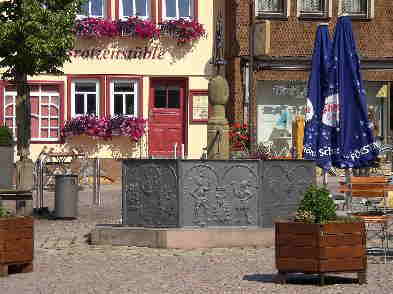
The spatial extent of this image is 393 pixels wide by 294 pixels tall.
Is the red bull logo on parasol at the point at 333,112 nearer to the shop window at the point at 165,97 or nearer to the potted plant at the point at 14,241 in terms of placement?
the potted plant at the point at 14,241

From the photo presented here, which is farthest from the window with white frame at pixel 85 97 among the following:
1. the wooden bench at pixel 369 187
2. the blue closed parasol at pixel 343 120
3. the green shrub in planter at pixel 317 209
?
the green shrub in planter at pixel 317 209

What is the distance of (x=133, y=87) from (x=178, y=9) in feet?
8.12

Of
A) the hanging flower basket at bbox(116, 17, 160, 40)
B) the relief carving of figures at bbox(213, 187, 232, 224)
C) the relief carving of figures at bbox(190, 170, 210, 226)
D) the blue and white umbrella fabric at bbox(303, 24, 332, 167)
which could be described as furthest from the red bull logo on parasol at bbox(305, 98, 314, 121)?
the hanging flower basket at bbox(116, 17, 160, 40)

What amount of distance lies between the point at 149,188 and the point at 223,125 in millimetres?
3809

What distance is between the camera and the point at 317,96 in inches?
727

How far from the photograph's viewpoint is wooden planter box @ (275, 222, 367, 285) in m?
11.3

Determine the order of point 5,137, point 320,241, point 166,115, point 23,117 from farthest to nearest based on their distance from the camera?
1. point 166,115
2. point 5,137
3. point 23,117
4. point 320,241

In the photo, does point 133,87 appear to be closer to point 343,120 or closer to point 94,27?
point 94,27

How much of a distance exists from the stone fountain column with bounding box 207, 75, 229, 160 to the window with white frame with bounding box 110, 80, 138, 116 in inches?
505

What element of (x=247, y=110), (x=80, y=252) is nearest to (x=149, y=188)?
(x=80, y=252)

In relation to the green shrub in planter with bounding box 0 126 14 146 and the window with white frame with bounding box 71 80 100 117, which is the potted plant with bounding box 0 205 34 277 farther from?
the window with white frame with bounding box 71 80 100 117

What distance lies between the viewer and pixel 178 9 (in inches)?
1282

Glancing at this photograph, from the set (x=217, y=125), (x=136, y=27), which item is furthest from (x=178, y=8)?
(x=217, y=125)

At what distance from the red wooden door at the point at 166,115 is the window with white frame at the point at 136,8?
75.2 inches
